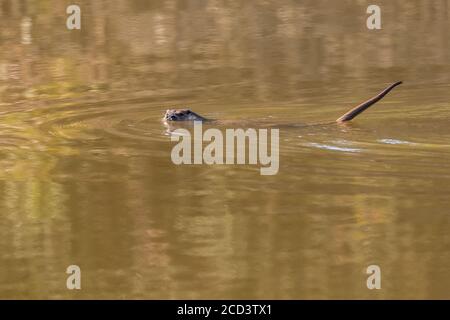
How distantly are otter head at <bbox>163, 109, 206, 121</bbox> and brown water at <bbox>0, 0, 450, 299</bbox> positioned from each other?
0.86 feet

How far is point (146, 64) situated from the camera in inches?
596

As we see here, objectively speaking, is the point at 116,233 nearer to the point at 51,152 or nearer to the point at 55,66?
the point at 51,152

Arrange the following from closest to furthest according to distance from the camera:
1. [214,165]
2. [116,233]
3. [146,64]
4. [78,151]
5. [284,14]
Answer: [116,233] < [214,165] < [78,151] < [146,64] < [284,14]

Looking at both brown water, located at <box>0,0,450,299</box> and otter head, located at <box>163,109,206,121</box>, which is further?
otter head, located at <box>163,109,206,121</box>

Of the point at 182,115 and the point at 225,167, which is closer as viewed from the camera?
the point at 225,167

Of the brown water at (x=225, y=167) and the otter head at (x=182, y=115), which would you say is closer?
the brown water at (x=225, y=167)

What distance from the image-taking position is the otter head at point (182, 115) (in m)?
11.6

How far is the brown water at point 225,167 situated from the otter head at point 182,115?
0.86 feet

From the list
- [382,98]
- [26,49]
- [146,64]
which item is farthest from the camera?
[26,49]

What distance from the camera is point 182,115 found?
11.6m

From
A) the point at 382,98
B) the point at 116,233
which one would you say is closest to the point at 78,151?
the point at 116,233

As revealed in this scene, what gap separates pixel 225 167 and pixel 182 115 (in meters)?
2.09

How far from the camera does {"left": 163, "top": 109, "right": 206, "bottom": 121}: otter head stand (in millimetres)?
11617
